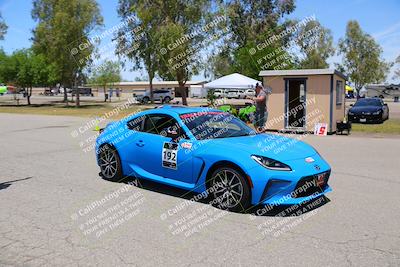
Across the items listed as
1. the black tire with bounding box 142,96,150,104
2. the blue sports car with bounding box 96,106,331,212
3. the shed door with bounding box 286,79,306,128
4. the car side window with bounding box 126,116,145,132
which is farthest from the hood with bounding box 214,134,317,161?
the black tire with bounding box 142,96,150,104

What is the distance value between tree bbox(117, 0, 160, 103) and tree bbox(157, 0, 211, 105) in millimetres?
1003

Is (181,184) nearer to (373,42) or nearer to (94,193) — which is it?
(94,193)

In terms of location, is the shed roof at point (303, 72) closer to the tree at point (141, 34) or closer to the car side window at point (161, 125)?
the car side window at point (161, 125)

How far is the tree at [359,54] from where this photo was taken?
214ft

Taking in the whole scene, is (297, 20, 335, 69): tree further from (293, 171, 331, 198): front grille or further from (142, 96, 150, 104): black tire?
(293, 171, 331, 198): front grille

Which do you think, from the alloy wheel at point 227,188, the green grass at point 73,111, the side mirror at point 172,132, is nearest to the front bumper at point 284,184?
the alloy wheel at point 227,188

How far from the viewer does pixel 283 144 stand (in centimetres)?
616

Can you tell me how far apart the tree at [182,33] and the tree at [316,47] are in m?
36.3

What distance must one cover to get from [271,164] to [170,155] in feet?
5.39

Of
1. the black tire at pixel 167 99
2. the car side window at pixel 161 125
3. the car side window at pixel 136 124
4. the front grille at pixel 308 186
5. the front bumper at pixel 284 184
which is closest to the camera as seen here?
the front bumper at pixel 284 184

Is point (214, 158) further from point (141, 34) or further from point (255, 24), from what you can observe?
point (255, 24)

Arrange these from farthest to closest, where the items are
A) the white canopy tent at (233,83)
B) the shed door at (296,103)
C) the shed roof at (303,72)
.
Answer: the white canopy tent at (233,83)
the shed door at (296,103)
the shed roof at (303,72)

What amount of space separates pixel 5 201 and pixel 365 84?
70192 mm

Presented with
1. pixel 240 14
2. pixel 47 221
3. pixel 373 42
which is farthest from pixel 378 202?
pixel 373 42
